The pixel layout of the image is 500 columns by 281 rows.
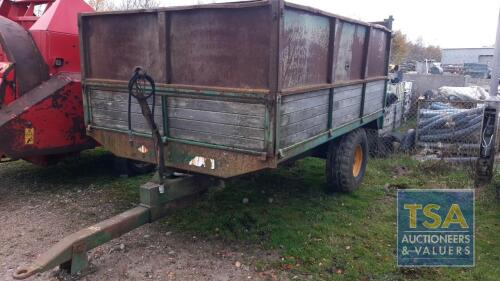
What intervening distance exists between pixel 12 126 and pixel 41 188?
50.7 inches

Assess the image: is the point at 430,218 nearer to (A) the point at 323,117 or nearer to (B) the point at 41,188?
(A) the point at 323,117

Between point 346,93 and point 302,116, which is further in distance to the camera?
point 346,93

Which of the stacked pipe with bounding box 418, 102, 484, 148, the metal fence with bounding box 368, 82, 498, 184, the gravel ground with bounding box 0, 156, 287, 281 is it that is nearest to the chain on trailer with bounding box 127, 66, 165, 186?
the gravel ground with bounding box 0, 156, 287, 281

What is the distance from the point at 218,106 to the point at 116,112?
1214mm

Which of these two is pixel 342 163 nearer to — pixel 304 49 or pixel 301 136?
pixel 301 136

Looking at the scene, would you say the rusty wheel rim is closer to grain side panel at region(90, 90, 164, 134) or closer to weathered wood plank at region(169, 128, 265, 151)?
weathered wood plank at region(169, 128, 265, 151)

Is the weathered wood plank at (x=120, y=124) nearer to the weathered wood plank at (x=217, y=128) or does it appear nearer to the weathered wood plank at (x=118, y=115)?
the weathered wood plank at (x=118, y=115)

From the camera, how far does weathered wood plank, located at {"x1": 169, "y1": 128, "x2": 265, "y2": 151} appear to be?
3340 mm

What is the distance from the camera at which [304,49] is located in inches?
141

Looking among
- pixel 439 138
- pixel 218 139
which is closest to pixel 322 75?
pixel 218 139

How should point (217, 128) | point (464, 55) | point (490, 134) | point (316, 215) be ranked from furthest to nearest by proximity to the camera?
point (464, 55)
point (490, 134)
point (316, 215)
point (217, 128)

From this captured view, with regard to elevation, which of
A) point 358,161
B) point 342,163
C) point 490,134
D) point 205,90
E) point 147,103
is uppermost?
point 205,90

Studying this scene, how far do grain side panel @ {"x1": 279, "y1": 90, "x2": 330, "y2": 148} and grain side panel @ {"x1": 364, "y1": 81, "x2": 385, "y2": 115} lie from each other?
1.39m

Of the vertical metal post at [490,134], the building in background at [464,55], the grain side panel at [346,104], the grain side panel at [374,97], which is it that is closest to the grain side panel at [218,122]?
the grain side panel at [346,104]
